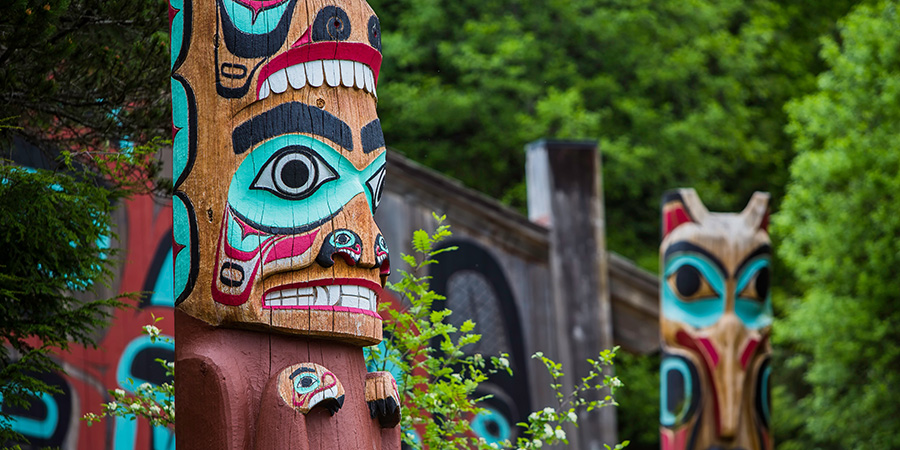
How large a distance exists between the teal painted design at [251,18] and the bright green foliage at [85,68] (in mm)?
934

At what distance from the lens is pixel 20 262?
4777 millimetres

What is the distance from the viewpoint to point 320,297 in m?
4.21

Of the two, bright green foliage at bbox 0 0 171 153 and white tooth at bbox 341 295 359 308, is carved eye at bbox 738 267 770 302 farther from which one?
white tooth at bbox 341 295 359 308

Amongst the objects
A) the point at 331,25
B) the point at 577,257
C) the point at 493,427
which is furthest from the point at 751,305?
the point at 331,25

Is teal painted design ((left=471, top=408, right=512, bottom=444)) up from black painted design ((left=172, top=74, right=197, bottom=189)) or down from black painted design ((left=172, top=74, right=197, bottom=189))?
down

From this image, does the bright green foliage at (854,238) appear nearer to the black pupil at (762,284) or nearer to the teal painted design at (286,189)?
the black pupil at (762,284)

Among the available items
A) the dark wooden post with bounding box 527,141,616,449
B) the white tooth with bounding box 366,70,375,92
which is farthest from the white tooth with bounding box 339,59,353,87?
the dark wooden post with bounding box 527,141,616,449

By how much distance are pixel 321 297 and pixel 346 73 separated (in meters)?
0.95

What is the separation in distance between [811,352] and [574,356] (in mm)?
8952

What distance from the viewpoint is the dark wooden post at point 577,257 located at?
404 inches

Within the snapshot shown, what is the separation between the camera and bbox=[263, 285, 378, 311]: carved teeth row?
417 cm

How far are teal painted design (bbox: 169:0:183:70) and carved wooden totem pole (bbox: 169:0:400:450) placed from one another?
0.01 m

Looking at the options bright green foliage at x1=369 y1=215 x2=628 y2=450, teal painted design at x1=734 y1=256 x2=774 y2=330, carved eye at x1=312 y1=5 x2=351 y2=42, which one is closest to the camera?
carved eye at x1=312 y1=5 x2=351 y2=42

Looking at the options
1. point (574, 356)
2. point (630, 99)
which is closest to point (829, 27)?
point (630, 99)
